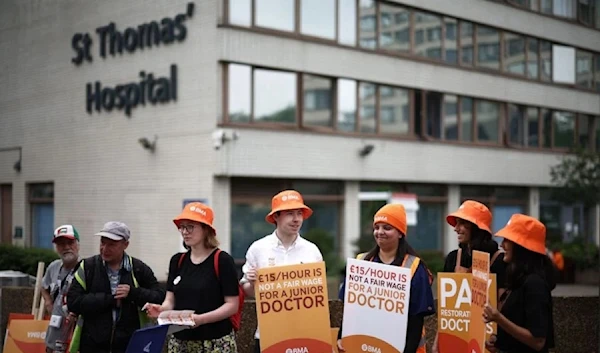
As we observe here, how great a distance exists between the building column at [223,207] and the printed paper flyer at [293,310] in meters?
16.5

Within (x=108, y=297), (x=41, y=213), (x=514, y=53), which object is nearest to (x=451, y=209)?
(x=514, y=53)

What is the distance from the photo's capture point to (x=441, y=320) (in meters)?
7.21

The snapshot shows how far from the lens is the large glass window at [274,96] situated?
2414 cm

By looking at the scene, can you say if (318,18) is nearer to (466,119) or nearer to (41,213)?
(466,119)

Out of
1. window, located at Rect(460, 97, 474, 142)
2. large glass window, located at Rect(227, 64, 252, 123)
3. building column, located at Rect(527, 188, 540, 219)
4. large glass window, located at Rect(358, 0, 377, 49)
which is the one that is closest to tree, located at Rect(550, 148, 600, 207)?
building column, located at Rect(527, 188, 540, 219)

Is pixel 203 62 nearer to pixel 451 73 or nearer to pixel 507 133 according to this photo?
pixel 451 73

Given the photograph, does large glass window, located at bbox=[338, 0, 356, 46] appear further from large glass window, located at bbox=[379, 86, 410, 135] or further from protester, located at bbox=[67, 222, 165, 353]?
protester, located at bbox=[67, 222, 165, 353]

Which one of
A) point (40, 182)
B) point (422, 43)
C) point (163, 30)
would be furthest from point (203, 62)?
point (422, 43)

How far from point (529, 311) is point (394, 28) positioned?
76.2 feet

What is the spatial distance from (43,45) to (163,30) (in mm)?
3076

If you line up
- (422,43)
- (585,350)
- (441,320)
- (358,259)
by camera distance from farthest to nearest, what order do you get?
1. (422,43)
2. (585,350)
3. (441,320)
4. (358,259)

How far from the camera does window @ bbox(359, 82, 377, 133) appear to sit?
88.9ft

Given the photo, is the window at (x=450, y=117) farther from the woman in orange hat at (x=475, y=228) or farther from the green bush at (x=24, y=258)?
the woman in orange hat at (x=475, y=228)

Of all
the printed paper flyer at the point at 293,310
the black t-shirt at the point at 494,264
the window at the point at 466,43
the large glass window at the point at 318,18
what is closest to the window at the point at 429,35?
the window at the point at 466,43
